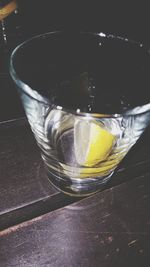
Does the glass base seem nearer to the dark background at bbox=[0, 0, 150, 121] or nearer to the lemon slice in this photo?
the lemon slice

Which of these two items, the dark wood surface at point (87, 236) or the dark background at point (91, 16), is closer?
the dark wood surface at point (87, 236)

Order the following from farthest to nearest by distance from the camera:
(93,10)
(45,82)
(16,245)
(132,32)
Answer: (93,10), (132,32), (45,82), (16,245)

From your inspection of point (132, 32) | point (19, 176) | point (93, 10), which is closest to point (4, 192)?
point (19, 176)

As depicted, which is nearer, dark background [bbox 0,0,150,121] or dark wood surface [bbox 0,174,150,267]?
dark wood surface [bbox 0,174,150,267]

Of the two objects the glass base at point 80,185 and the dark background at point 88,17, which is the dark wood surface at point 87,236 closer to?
the glass base at point 80,185

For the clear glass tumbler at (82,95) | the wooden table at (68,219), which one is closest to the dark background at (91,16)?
the clear glass tumbler at (82,95)

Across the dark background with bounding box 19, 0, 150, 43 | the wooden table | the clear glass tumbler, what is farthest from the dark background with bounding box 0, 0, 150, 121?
the wooden table

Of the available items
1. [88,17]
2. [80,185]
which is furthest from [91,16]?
[80,185]

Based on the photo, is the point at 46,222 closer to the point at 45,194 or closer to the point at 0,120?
the point at 45,194
